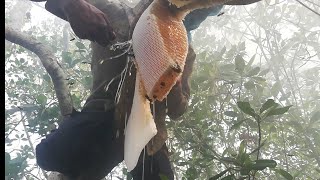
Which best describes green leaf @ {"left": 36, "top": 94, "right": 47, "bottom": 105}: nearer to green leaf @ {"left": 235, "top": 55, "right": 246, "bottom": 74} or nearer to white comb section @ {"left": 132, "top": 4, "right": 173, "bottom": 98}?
green leaf @ {"left": 235, "top": 55, "right": 246, "bottom": 74}

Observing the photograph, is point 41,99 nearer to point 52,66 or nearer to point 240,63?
point 52,66

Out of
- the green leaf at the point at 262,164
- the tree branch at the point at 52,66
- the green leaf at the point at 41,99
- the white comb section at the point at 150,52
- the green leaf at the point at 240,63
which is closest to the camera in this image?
the white comb section at the point at 150,52

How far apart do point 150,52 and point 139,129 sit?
25cm

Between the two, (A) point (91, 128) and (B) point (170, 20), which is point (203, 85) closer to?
(A) point (91, 128)

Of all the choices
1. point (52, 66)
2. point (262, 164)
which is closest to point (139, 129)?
point (262, 164)

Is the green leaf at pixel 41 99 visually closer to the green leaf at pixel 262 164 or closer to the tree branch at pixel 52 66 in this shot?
the tree branch at pixel 52 66

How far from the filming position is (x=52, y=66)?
7.53ft

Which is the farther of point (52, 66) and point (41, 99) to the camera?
point (41, 99)

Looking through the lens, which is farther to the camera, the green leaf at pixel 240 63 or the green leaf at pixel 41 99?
the green leaf at pixel 41 99

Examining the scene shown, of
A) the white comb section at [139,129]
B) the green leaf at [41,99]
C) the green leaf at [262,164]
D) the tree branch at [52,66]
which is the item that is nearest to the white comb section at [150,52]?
the white comb section at [139,129]

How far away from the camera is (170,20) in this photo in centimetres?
113

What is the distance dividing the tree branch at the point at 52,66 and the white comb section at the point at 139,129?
1.14m

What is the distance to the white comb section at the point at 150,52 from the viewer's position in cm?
99
